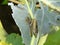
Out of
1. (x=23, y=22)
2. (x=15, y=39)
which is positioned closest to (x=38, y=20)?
Answer: (x=23, y=22)

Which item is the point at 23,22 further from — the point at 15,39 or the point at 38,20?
the point at 15,39

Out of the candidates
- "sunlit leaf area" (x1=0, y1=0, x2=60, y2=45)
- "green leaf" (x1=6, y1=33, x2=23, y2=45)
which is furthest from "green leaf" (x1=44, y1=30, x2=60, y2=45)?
"green leaf" (x1=6, y1=33, x2=23, y2=45)

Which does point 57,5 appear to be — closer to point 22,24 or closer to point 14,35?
point 22,24

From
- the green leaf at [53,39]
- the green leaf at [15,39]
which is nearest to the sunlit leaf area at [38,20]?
the green leaf at [53,39]

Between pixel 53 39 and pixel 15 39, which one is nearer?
pixel 53 39

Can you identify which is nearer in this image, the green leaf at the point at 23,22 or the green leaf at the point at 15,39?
the green leaf at the point at 23,22

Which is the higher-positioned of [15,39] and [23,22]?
[23,22]

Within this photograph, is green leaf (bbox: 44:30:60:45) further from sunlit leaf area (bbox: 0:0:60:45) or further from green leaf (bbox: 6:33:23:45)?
green leaf (bbox: 6:33:23:45)

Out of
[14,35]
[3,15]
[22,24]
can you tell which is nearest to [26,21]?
[22,24]

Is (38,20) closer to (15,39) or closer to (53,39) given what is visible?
(53,39)

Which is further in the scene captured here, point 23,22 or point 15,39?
point 15,39

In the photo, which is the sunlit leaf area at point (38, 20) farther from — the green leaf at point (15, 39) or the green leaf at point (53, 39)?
the green leaf at point (15, 39)
